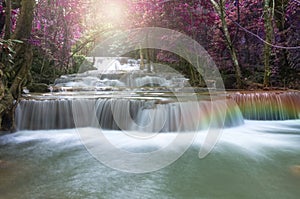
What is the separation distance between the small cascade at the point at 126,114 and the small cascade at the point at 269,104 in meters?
0.55

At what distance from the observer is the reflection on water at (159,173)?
252 centimetres

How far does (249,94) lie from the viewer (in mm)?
6637

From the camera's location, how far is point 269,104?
6.69 metres

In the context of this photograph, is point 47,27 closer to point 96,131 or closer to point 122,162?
point 96,131

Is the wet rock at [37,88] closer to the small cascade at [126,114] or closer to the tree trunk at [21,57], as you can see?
the small cascade at [126,114]

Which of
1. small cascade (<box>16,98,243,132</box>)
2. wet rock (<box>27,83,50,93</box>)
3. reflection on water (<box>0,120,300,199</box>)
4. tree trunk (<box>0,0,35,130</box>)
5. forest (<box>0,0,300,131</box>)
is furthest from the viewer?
wet rock (<box>27,83,50,93</box>)

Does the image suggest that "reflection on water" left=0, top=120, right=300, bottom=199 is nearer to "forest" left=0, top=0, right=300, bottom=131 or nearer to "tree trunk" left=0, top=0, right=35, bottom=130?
"tree trunk" left=0, top=0, right=35, bottom=130

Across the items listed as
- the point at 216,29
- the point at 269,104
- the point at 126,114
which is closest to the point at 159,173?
the point at 126,114

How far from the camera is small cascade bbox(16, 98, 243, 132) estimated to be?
5.27m

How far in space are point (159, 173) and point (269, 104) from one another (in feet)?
15.7

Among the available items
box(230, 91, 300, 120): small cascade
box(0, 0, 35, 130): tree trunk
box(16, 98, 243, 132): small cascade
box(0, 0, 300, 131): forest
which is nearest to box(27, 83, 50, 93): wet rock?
box(0, 0, 300, 131): forest

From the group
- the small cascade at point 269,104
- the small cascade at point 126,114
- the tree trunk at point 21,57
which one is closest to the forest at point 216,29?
the small cascade at point 269,104

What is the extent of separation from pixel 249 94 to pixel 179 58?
16.1 ft

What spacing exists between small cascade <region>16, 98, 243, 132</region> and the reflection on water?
63 cm
